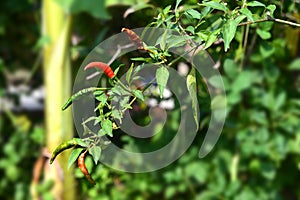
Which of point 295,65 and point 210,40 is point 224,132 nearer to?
point 295,65

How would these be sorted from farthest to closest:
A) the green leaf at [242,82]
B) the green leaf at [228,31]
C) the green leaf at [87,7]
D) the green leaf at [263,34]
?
the green leaf at [242,82] < the green leaf at [87,7] < the green leaf at [263,34] < the green leaf at [228,31]

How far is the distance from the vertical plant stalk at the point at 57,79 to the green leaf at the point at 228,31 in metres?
1.19

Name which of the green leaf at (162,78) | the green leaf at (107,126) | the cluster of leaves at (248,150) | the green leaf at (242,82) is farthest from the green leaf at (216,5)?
the green leaf at (242,82)

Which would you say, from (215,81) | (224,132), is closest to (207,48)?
(215,81)

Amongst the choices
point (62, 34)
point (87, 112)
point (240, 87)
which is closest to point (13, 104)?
point (62, 34)

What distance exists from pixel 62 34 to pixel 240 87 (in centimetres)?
60

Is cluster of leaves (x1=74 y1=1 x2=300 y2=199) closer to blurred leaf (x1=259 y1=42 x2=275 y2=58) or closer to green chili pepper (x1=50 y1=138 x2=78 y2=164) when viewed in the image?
blurred leaf (x1=259 y1=42 x2=275 y2=58)

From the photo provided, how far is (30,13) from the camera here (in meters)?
2.99

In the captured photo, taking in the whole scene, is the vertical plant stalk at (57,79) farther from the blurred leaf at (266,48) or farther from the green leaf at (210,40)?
the green leaf at (210,40)

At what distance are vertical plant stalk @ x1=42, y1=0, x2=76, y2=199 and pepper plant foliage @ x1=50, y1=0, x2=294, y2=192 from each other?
396 mm

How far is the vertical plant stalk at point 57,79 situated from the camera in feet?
7.22

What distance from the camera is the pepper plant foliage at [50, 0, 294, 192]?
1.07 meters

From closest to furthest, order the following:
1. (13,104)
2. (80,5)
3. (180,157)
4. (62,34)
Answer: (80,5) < (62,34) < (180,157) < (13,104)

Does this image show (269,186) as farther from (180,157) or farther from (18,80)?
(18,80)
